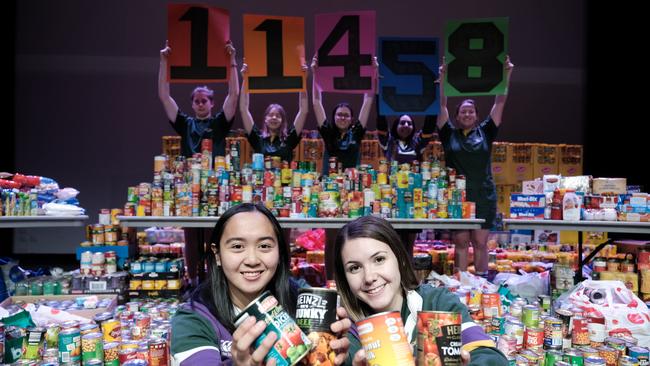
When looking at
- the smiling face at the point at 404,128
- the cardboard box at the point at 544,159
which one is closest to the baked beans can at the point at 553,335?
the smiling face at the point at 404,128

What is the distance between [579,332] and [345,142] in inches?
106

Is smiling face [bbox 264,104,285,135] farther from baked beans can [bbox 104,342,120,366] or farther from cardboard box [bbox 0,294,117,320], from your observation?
baked beans can [bbox 104,342,120,366]

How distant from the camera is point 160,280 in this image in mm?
3646

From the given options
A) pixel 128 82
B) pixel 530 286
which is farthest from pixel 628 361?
pixel 128 82

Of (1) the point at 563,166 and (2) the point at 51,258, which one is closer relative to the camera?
(1) the point at 563,166

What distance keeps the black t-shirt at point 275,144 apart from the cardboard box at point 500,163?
3729mm

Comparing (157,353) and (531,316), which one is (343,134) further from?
(157,353)

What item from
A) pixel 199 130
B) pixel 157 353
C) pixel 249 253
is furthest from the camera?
pixel 199 130

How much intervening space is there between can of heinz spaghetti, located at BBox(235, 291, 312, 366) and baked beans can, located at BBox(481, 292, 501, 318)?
1867 millimetres

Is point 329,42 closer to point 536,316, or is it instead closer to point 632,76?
point 536,316

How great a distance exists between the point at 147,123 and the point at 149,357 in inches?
267

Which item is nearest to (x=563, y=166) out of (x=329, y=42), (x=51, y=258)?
(x=329, y=42)

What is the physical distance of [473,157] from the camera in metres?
4.57

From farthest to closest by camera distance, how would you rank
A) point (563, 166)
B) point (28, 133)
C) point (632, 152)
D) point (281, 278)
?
point (28, 133)
point (563, 166)
point (632, 152)
point (281, 278)
